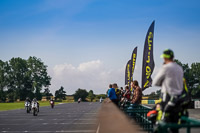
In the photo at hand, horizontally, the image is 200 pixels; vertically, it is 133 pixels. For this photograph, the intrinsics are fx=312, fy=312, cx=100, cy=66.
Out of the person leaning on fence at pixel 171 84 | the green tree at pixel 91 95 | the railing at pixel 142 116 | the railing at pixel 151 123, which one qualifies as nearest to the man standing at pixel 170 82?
the person leaning on fence at pixel 171 84

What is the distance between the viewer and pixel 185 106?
4871mm

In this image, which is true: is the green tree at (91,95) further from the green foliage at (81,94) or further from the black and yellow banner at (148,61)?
the black and yellow banner at (148,61)

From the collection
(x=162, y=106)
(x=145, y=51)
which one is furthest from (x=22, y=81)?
(x=162, y=106)

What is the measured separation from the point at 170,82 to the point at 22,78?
391 feet

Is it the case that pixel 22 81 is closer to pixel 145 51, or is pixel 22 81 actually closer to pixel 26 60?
pixel 26 60

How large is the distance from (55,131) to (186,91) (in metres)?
9.25

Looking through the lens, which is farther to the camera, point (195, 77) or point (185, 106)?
point (195, 77)

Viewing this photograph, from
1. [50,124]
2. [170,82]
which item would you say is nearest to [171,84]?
[170,82]

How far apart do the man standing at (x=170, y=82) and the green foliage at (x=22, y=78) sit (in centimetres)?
11253

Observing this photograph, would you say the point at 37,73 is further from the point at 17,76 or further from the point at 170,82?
the point at 170,82

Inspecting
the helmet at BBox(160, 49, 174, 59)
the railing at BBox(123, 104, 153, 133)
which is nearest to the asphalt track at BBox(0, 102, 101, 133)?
the railing at BBox(123, 104, 153, 133)

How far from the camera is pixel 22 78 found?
393 feet

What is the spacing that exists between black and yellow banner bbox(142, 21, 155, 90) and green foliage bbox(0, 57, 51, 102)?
332 ft

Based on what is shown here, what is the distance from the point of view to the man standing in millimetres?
4688
